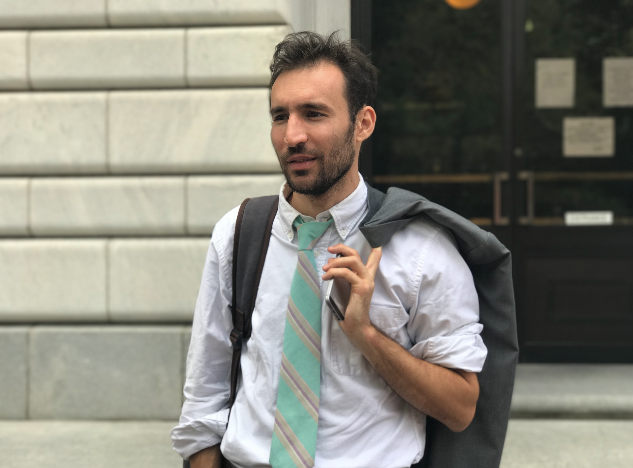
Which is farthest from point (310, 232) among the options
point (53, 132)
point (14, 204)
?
point (14, 204)

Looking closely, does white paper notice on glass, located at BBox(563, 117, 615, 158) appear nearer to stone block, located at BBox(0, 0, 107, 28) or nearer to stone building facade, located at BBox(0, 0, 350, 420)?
stone building facade, located at BBox(0, 0, 350, 420)

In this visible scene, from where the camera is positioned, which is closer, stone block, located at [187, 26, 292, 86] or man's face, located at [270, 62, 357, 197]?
man's face, located at [270, 62, 357, 197]

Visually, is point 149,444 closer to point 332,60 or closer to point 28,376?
point 28,376

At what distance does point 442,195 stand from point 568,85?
1.42 meters

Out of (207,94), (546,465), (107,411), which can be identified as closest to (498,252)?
(546,465)

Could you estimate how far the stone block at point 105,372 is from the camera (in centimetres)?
482

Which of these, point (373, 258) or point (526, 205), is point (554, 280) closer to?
point (526, 205)

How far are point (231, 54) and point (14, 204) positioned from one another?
5.97 feet

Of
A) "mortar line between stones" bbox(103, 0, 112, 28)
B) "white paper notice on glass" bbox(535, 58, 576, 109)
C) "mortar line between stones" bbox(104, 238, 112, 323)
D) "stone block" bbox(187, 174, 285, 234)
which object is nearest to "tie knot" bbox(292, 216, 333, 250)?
"stone block" bbox(187, 174, 285, 234)

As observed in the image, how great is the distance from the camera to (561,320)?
6.05 m

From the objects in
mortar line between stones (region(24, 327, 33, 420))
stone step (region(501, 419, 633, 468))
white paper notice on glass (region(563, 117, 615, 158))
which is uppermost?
white paper notice on glass (region(563, 117, 615, 158))

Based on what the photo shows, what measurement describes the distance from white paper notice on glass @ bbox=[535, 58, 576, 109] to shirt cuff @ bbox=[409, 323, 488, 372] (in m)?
4.63

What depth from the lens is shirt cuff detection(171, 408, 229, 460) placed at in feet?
6.78

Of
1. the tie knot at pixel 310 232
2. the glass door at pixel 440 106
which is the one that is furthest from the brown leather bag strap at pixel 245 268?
the glass door at pixel 440 106
